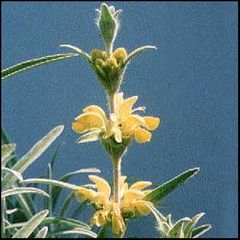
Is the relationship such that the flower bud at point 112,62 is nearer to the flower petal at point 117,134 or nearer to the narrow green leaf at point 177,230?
the flower petal at point 117,134

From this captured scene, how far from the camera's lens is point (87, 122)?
31.0 inches

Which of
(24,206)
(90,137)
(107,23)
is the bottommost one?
(24,206)

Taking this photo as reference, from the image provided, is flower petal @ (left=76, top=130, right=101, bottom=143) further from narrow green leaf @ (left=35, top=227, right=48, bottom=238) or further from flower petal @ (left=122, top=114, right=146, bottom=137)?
narrow green leaf @ (left=35, top=227, right=48, bottom=238)

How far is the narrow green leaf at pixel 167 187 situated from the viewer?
0.77 meters

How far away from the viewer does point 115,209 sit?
75cm

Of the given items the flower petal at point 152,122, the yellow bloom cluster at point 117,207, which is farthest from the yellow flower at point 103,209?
the flower petal at point 152,122

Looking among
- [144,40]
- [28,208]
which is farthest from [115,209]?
[144,40]

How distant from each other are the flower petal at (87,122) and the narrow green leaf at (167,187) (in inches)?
3.9

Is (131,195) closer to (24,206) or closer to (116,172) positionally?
(116,172)

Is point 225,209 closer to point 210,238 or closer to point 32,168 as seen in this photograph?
point 210,238

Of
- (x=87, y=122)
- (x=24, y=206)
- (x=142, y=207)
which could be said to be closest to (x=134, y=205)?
(x=142, y=207)

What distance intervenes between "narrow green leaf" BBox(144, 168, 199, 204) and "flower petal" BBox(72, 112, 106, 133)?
100 millimetres

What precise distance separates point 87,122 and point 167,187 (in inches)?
4.8

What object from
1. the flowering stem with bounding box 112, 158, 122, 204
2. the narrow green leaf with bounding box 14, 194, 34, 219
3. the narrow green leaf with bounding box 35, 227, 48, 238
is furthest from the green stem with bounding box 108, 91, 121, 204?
the narrow green leaf with bounding box 14, 194, 34, 219
